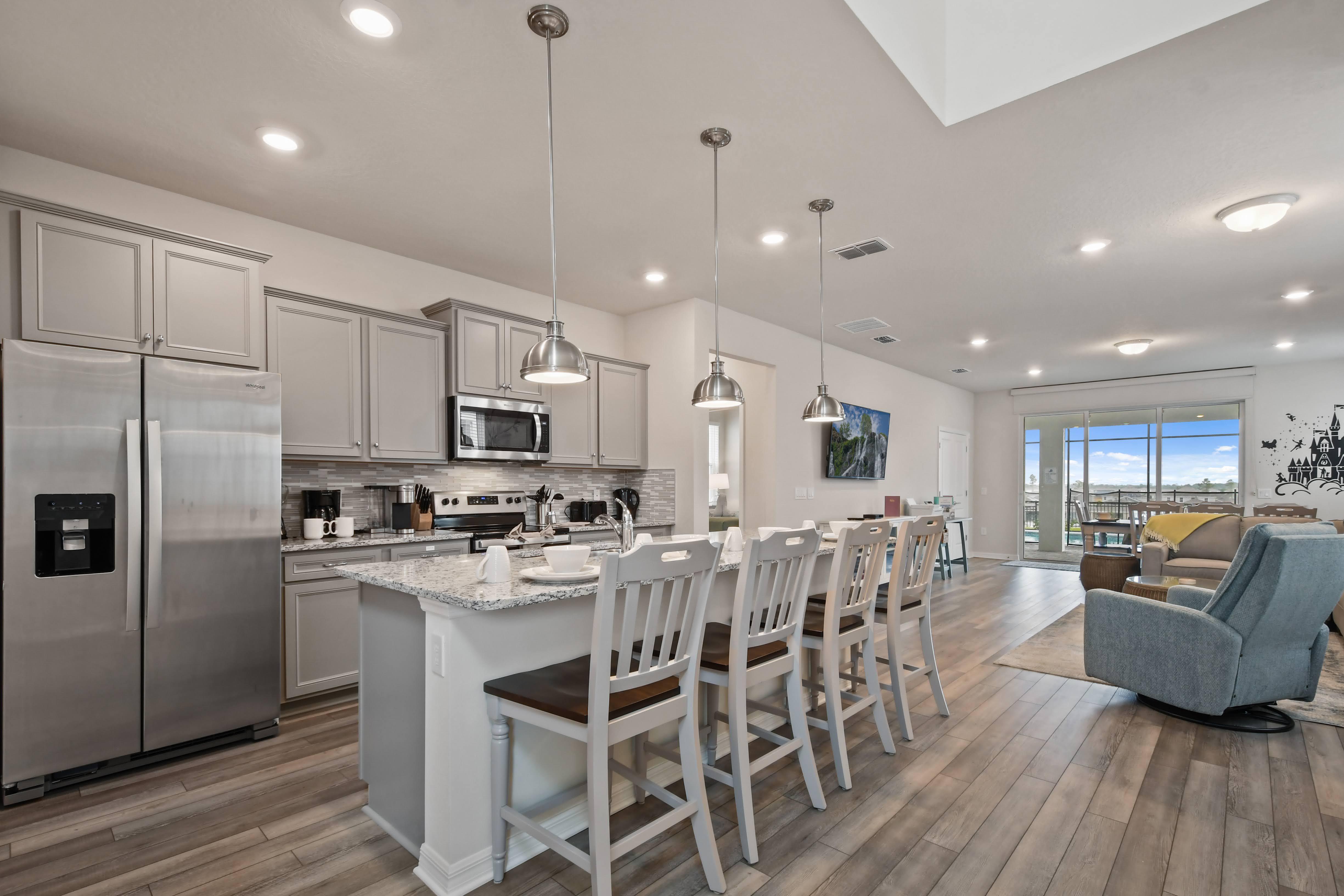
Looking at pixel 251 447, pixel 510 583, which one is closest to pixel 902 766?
pixel 510 583

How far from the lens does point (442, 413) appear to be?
Result: 4234mm

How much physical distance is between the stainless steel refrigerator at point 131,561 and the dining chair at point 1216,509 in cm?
793

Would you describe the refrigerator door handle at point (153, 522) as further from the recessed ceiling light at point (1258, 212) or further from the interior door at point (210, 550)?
the recessed ceiling light at point (1258, 212)

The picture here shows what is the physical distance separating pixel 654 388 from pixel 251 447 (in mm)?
3140

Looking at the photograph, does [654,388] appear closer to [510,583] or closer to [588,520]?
[588,520]

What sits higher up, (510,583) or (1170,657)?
(510,583)

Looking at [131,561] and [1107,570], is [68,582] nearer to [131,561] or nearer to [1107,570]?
[131,561]

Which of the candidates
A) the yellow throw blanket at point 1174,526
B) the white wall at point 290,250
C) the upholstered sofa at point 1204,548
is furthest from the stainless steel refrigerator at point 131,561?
the yellow throw blanket at point 1174,526

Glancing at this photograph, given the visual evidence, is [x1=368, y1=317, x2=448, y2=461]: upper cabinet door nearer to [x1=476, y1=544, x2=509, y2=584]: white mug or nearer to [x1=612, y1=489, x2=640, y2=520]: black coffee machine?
[x1=612, y1=489, x2=640, y2=520]: black coffee machine

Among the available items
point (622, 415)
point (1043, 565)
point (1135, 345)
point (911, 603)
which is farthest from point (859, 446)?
point (1043, 565)

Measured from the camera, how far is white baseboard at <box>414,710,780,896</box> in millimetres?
1874

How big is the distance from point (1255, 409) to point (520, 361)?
30.3 feet

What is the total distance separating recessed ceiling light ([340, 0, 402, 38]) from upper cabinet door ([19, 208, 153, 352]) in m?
1.57

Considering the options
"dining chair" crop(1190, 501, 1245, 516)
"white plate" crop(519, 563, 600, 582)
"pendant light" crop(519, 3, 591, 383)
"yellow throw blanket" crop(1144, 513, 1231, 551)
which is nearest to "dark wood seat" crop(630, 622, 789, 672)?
"white plate" crop(519, 563, 600, 582)
